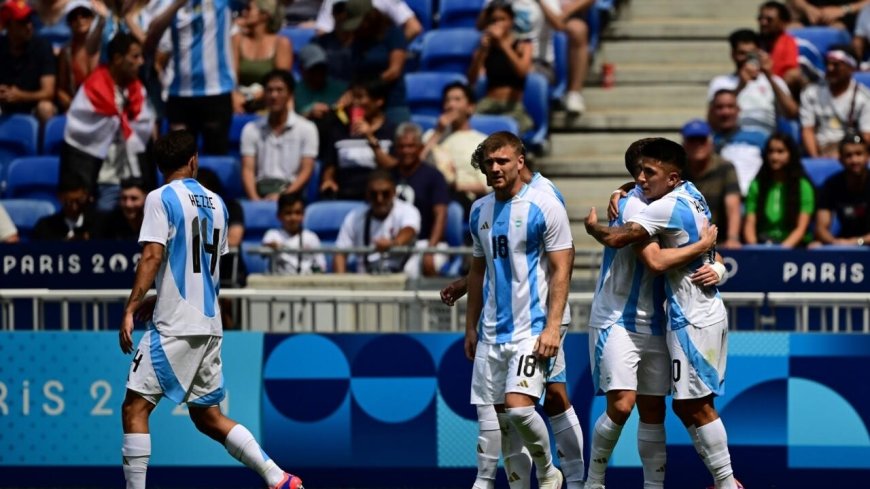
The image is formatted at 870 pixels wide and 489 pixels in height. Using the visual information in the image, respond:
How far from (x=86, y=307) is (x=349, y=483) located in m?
2.15

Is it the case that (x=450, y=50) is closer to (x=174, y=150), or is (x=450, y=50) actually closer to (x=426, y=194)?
(x=426, y=194)

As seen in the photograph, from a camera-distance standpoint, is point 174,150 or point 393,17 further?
point 393,17

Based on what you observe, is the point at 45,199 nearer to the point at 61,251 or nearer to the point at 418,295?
the point at 61,251

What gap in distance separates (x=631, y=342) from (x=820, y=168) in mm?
5099

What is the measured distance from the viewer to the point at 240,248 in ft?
37.7

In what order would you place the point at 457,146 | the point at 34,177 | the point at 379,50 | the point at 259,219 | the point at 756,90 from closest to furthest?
the point at 259,219
the point at 457,146
the point at 756,90
the point at 34,177
the point at 379,50

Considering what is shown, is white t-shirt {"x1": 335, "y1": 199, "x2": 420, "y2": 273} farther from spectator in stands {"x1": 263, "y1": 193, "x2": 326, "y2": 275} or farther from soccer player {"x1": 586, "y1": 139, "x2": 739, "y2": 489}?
soccer player {"x1": 586, "y1": 139, "x2": 739, "y2": 489}

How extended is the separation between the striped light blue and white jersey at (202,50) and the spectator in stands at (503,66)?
230cm

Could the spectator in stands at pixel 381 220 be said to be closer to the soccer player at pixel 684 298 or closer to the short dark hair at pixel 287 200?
the short dark hair at pixel 287 200

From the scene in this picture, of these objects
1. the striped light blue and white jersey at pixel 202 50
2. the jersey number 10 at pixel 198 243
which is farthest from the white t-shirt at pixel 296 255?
the jersey number 10 at pixel 198 243

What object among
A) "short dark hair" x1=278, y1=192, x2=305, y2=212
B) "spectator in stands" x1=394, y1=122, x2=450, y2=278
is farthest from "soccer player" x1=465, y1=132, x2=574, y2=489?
"short dark hair" x1=278, y1=192, x2=305, y2=212

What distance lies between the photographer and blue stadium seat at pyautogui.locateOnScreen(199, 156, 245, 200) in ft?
45.3

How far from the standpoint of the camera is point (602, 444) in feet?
29.0

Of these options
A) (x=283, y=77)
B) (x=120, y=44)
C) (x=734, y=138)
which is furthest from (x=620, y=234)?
(x=120, y=44)
